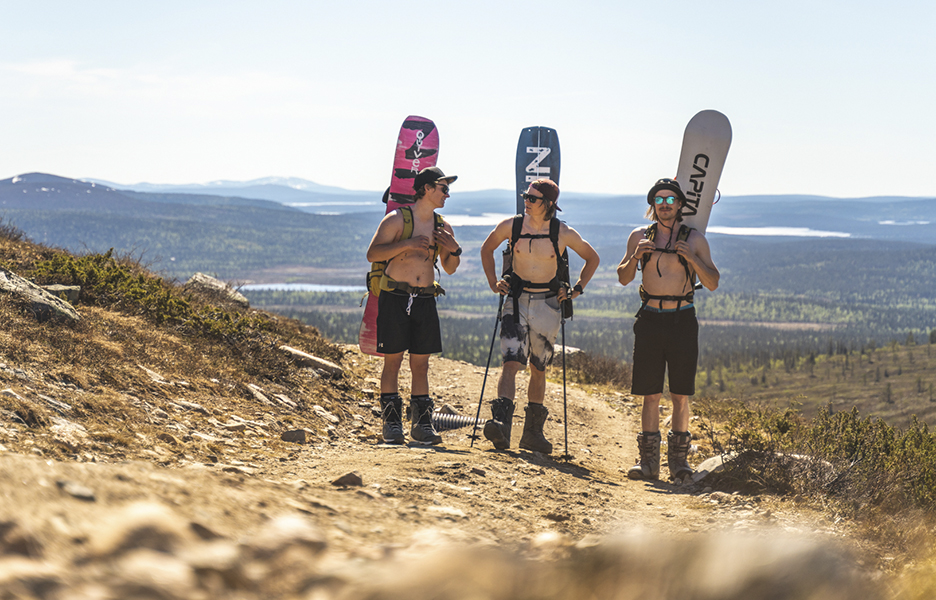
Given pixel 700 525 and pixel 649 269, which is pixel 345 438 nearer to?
pixel 649 269

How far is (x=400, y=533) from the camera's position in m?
3.41

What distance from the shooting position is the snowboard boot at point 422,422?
732 centimetres

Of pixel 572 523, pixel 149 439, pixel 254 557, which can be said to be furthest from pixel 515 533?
pixel 149 439

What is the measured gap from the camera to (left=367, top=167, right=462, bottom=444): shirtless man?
7211 millimetres

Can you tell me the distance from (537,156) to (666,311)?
4369 millimetres

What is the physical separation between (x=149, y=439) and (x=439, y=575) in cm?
408

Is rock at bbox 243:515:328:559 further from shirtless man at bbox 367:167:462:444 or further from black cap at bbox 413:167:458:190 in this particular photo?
black cap at bbox 413:167:458:190

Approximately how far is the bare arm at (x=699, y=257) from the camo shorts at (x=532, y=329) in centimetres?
137

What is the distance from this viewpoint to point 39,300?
25.8ft

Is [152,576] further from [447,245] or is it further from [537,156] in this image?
[537,156]

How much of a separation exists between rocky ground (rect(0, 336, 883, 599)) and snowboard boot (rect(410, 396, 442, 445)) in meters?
0.54

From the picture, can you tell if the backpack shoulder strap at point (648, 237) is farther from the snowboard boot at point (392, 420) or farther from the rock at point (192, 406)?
the rock at point (192, 406)

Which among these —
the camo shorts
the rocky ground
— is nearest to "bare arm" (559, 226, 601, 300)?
the camo shorts

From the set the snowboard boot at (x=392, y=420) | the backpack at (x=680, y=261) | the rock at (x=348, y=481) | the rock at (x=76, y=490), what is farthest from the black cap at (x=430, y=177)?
the rock at (x=76, y=490)
